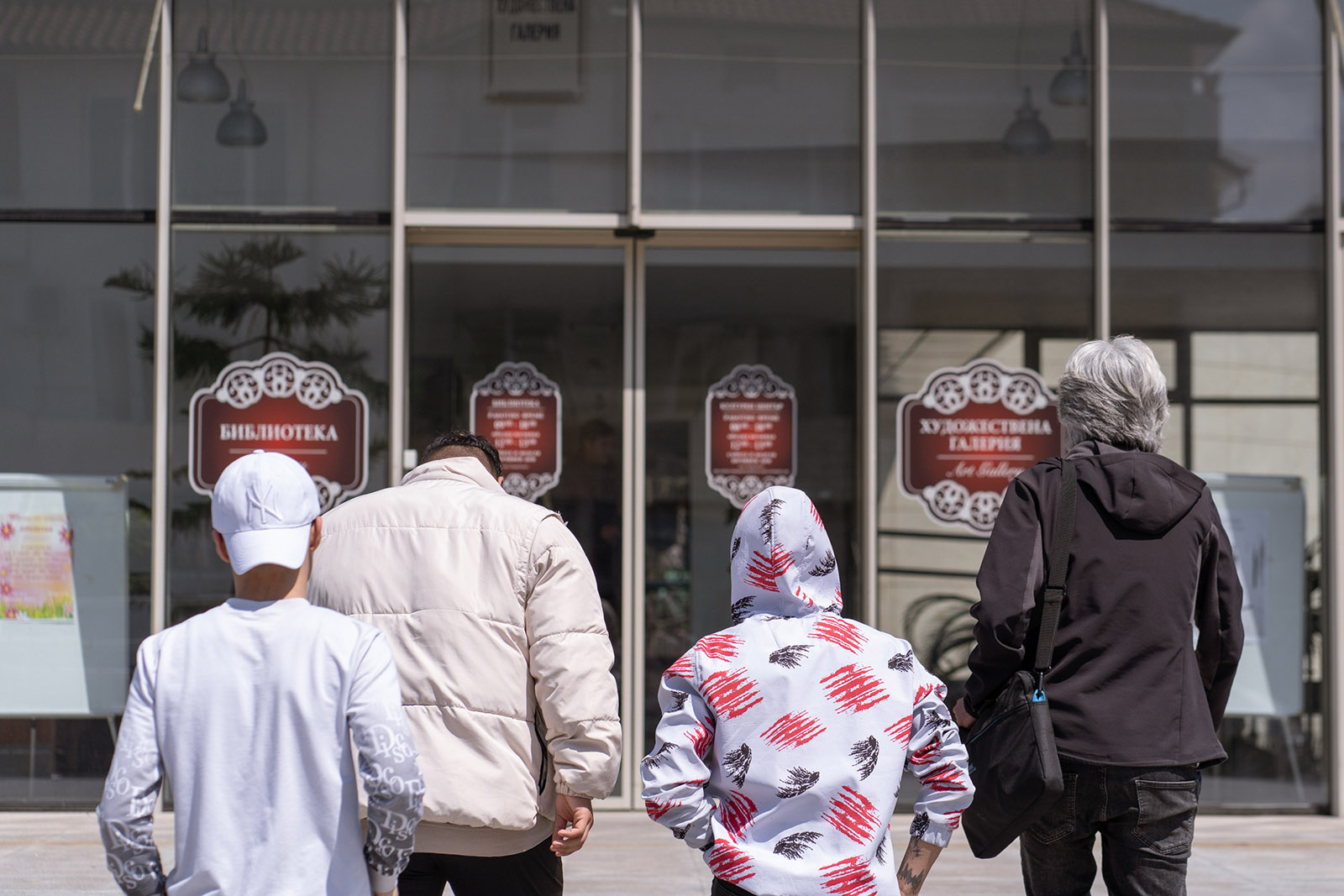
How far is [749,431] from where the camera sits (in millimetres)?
7293

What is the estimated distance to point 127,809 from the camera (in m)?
2.23

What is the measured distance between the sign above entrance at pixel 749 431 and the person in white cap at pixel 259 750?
503cm

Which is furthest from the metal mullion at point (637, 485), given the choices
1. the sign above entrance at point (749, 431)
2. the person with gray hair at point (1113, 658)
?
the person with gray hair at point (1113, 658)

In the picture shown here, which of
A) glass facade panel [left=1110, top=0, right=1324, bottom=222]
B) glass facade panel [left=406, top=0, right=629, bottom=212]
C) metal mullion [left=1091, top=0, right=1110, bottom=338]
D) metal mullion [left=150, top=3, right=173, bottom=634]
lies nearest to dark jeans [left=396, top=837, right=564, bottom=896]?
metal mullion [left=150, top=3, right=173, bottom=634]

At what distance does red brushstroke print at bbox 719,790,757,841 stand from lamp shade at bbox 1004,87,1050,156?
5565mm

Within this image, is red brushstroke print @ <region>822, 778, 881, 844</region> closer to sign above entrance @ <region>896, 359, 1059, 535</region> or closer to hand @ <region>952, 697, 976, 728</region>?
hand @ <region>952, 697, 976, 728</region>

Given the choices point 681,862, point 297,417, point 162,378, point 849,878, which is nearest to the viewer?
point 849,878

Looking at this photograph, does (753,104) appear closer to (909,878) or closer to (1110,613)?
(1110,613)

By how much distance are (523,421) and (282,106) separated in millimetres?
2095

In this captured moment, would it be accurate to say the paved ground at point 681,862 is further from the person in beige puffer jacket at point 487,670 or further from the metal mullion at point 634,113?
the metal mullion at point 634,113

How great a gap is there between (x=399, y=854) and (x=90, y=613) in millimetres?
5422

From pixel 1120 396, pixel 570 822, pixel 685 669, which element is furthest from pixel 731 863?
pixel 1120 396

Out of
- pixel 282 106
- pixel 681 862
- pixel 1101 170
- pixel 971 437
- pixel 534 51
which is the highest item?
pixel 534 51

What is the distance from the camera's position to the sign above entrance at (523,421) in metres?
7.24
